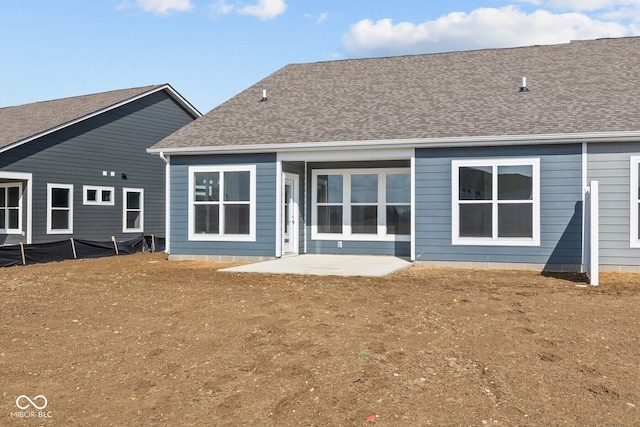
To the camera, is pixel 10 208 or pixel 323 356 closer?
pixel 323 356

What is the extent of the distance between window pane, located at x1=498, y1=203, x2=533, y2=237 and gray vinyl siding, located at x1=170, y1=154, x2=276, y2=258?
5.09 meters

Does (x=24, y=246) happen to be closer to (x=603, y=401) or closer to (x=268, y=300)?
(x=268, y=300)

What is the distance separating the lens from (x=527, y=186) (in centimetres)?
1147

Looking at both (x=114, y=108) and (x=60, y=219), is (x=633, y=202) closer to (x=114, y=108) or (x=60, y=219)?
(x=60, y=219)

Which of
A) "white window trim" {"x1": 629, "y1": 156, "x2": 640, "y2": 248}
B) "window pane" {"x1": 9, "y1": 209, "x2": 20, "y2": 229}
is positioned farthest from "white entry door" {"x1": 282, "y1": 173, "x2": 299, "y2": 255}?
"window pane" {"x1": 9, "y1": 209, "x2": 20, "y2": 229}

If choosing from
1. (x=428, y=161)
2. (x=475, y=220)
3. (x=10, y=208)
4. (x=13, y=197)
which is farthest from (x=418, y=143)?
(x=10, y=208)

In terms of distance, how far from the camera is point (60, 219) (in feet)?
59.4

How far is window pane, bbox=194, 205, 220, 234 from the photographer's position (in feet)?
45.3

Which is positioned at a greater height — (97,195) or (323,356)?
(97,195)

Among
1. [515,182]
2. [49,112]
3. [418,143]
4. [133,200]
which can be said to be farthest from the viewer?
[49,112]

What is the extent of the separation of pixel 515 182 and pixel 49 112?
17179 mm

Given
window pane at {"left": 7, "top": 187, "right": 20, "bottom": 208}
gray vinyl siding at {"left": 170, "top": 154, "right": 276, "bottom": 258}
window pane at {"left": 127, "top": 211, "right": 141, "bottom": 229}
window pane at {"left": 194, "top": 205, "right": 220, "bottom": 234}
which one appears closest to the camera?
gray vinyl siding at {"left": 170, "top": 154, "right": 276, "bottom": 258}

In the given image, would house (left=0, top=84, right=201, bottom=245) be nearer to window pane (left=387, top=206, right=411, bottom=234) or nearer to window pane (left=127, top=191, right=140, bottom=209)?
window pane (left=127, top=191, right=140, bottom=209)

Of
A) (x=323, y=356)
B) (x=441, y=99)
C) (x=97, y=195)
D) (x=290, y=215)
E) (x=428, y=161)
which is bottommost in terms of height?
(x=323, y=356)
